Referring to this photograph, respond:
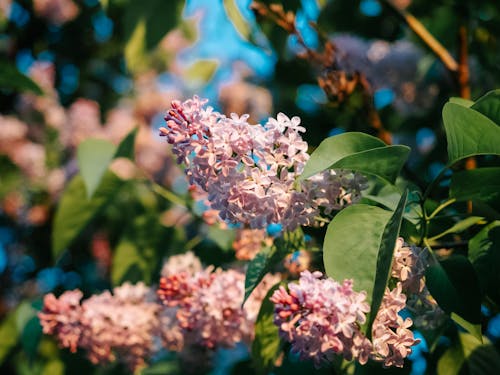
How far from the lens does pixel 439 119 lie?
1.92 meters

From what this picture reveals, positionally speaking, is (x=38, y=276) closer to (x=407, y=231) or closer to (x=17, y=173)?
(x=17, y=173)

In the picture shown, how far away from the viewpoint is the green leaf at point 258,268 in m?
0.88

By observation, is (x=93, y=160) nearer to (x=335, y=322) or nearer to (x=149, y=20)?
(x=149, y=20)

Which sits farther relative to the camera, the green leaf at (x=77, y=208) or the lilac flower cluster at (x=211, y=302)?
the green leaf at (x=77, y=208)

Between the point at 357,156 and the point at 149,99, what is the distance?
265cm

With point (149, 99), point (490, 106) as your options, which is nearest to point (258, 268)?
point (490, 106)

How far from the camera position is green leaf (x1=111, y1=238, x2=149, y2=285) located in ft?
4.93

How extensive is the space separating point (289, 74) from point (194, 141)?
1641mm

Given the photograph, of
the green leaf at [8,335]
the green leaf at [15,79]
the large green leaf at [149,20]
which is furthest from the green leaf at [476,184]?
the green leaf at [8,335]

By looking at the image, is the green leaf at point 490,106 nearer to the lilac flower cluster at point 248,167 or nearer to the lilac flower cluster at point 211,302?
the lilac flower cluster at point 248,167

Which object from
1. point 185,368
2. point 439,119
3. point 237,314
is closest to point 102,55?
point 439,119

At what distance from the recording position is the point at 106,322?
4.15 feet

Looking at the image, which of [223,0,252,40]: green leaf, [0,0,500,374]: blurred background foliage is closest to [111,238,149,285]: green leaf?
[0,0,500,374]: blurred background foliage

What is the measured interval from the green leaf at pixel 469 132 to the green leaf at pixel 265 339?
1.11 ft
